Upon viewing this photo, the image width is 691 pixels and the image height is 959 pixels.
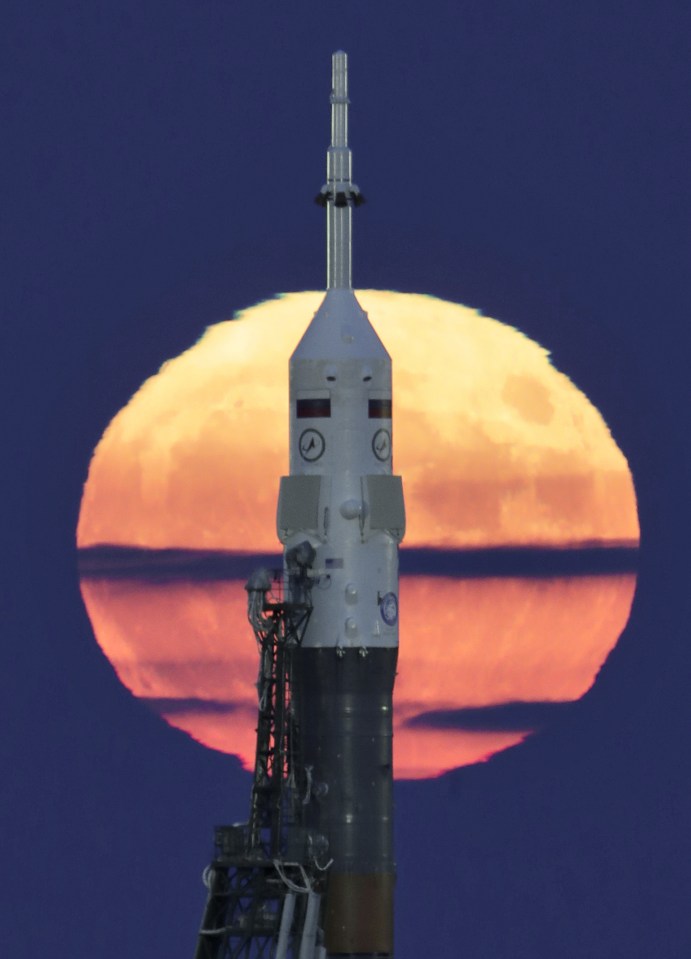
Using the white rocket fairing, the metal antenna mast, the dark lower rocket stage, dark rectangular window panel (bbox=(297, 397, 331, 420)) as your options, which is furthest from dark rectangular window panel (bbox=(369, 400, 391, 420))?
→ the dark lower rocket stage

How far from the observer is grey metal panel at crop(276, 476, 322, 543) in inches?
6890

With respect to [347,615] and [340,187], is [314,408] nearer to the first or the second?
[347,615]

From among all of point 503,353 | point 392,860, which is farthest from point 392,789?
point 503,353

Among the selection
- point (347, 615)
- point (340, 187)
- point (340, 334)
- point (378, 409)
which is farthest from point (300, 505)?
point (340, 187)

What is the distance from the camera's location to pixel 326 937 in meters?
175

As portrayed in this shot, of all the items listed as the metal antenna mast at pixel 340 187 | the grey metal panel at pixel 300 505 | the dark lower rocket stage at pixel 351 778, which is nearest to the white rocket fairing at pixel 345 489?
the grey metal panel at pixel 300 505

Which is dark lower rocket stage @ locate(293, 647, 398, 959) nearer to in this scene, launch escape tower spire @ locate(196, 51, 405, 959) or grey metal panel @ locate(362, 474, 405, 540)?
launch escape tower spire @ locate(196, 51, 405, 959)

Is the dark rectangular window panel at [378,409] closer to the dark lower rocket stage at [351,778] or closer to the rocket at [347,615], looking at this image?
the rocket at [347,615]

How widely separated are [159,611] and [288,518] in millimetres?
10750

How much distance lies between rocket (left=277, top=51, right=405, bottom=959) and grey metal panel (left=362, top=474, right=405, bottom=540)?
0.03 m

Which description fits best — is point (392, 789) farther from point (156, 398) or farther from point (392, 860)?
point (156, 398)

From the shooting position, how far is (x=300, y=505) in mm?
175000

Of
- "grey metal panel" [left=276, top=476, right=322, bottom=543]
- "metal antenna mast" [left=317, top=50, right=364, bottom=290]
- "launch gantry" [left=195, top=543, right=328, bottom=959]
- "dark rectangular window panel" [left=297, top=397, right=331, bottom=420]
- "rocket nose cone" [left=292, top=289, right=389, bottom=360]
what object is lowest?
"launch gantry" [left=195, top=543, right=328, bottom=959]

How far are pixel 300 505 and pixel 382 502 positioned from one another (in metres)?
2.73
